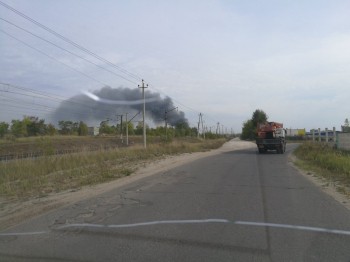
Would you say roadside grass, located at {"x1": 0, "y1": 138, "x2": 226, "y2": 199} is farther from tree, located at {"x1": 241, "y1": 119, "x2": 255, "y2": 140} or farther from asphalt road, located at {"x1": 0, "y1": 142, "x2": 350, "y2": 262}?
tree, located at {"x1": 241, "y1": 119, "x2": 255, "y2": 140}

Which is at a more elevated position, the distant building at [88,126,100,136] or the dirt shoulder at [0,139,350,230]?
the distant building at [88,126,100,136]

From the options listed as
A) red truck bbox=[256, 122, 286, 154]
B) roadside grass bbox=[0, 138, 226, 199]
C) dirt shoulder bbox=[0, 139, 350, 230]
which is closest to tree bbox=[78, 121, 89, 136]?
red truck bbox=[256, 122, 286, 154]

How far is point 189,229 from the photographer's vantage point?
25.8ft

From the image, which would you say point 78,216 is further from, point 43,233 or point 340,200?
point 340,200

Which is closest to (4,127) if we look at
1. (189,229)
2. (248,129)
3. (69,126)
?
(69,126)

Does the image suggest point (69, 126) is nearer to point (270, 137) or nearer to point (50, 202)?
point (270, 137)

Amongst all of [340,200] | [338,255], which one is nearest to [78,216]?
[338,255]

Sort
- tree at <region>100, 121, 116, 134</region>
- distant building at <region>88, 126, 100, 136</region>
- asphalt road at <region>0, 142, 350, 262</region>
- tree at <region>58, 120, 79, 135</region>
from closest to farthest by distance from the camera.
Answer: asphalt road at <region>0, 142, 350, 262</region> → tree at <region>58, 120, 79, 135</region> → distant building at <region>88, 126, 100, 136</region> → tree at <region>100, 121, 116, 134</region>

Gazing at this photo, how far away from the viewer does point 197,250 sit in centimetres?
647

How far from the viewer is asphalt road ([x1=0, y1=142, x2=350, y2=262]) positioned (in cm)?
634

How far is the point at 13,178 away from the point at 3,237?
1015 cm

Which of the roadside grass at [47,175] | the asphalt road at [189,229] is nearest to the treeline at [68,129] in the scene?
the roadside grass at [47,175]

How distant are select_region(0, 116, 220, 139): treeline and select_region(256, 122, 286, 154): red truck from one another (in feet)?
85.1

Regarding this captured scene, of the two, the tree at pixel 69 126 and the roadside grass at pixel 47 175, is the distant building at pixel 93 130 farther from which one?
the roadside grass at pixel 47 175
